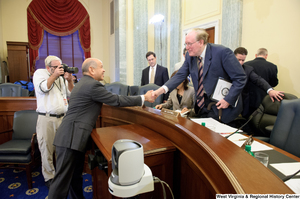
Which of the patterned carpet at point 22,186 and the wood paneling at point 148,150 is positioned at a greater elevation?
the wood paneling at point 148,150

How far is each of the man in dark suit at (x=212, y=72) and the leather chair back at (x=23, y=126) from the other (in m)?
2.34

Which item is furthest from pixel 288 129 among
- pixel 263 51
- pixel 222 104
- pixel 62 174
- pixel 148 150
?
pixel 263 51

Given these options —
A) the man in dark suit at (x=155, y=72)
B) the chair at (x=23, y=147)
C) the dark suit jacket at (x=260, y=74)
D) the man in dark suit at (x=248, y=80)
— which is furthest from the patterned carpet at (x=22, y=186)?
the dark suit jacket at (x=260, y=74)

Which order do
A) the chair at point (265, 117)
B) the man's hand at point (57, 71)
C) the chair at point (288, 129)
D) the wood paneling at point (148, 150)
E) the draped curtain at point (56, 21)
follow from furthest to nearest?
the draped curtain at point (56, 21) < the chair at point (265, 117) < the man's hand at point (57, 71) < the chair at point (288, 129) < the wood paneling at point (148, 150)

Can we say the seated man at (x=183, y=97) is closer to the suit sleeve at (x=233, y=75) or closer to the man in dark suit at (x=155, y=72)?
the suit sleeve at (x=233, y=75)

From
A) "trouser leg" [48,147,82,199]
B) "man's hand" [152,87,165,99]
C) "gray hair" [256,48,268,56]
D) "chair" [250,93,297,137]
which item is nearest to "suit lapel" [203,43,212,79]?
"man's hand" [152,87,165,99]

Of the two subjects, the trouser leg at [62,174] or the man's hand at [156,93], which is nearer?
the trouser leg at [62,174]

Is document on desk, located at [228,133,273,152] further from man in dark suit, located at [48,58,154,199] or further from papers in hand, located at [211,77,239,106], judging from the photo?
man in dark suit, located at [48,58,154,199]

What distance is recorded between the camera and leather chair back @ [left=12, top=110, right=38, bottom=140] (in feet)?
8.98

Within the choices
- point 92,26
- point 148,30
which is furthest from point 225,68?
point 92,26

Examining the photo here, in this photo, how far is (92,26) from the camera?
8.12 meters

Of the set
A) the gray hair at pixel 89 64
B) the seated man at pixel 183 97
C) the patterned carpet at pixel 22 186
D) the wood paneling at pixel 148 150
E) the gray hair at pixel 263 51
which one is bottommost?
the patterned carpet at pixel 22 186

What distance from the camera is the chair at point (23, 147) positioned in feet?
7.64

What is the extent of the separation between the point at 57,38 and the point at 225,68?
7999mm
